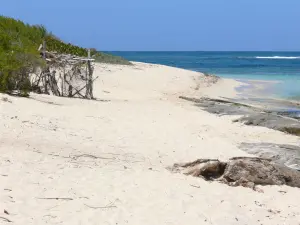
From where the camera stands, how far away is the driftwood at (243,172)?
24.1 feet

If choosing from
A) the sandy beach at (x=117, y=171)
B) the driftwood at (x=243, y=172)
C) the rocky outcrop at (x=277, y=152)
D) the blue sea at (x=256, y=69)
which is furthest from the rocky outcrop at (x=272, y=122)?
the blue sea at (x=256, y=69)

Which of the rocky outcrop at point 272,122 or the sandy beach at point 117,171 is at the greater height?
the sandy beach at point 117,171

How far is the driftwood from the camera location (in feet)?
24.1

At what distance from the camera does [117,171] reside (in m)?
7.14

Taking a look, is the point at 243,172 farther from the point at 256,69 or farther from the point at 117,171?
the point at 256,69

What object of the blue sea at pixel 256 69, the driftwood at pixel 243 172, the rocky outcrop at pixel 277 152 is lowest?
the blue sea at pixel 256 69

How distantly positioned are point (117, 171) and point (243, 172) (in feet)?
6.17

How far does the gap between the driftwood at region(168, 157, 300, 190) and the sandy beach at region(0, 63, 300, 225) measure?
0.25 metres

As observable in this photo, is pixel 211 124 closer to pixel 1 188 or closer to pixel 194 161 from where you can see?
pixel 194 161

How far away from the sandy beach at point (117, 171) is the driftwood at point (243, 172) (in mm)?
248

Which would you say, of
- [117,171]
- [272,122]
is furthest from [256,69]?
[117,171]

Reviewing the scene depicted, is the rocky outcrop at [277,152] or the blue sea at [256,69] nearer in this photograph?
the rocky outcrop at [277,152]

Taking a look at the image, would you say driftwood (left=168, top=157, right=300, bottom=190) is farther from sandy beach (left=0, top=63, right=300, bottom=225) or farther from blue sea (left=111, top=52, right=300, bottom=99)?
blue sea (left=111, top=52, right=300, bottom=99)

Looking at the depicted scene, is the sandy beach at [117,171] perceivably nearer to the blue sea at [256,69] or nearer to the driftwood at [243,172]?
the driftwood at [243,172]
